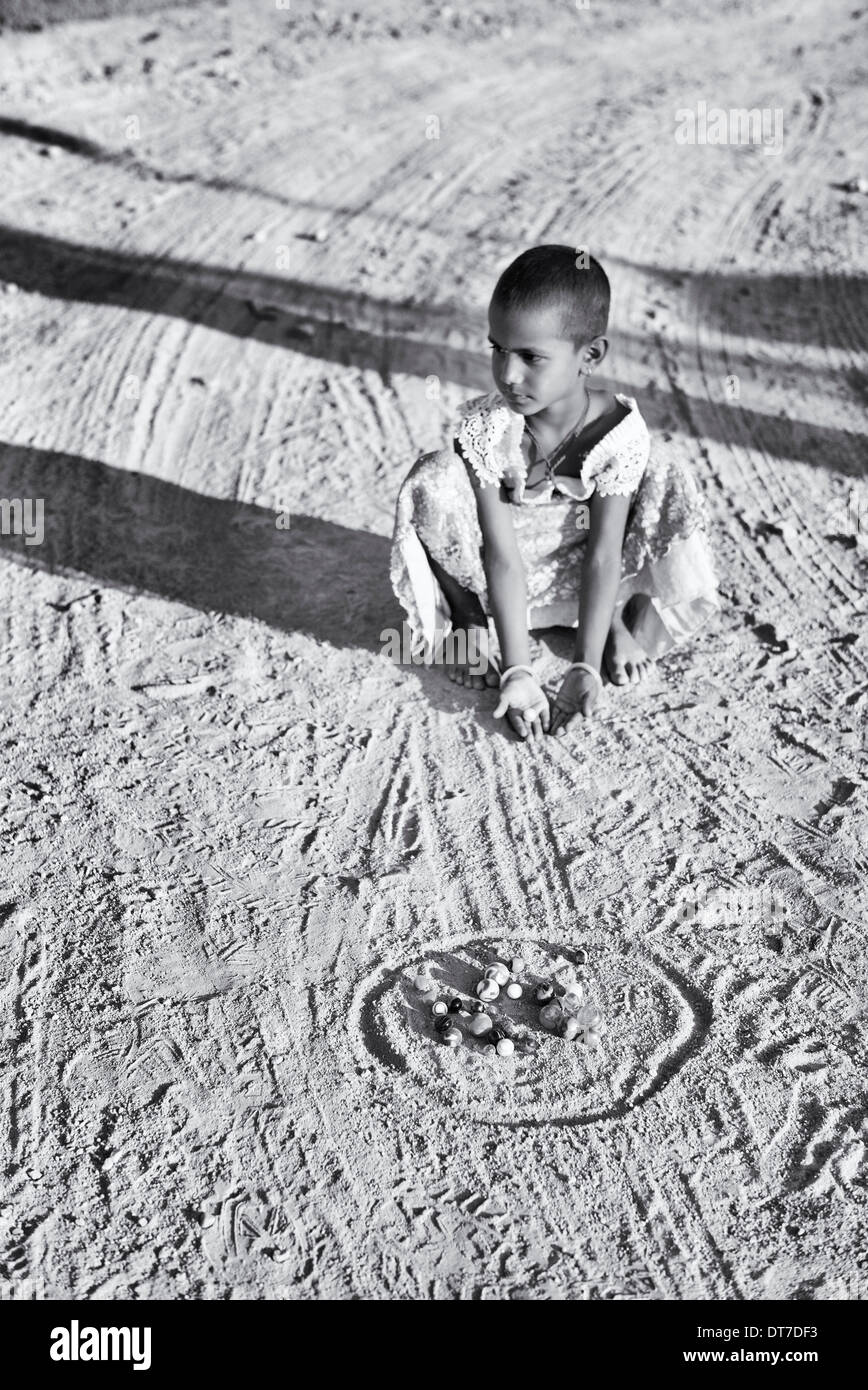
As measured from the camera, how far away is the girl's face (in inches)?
130

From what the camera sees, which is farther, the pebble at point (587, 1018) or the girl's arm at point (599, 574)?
the girl's arm at point (599, 574)

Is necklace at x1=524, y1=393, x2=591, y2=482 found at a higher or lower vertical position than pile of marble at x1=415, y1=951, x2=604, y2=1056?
higher

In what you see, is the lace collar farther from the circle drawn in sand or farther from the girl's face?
the circle drawn in sand

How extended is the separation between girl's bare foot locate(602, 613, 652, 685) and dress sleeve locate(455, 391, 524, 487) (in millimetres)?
674

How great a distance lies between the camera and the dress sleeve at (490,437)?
3543 mm

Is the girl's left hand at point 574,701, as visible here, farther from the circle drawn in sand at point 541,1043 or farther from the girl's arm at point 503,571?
the circle drawn in sand at point 541,1043

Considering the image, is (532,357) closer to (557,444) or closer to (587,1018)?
(557,444)

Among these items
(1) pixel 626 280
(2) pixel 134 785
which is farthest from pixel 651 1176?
(1) pixel 626 280

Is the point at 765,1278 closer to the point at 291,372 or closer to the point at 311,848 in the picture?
the point at 311,848

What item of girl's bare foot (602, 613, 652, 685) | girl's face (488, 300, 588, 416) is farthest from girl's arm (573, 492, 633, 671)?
girl's face (488, 300, 588, 416)

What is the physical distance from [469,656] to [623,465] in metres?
0.75

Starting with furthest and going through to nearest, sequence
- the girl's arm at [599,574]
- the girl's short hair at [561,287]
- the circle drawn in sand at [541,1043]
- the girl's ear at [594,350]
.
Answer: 1. the girl's arm at [599,574]
2. the girl's ear at [594,350]
3. the girl's short hair at [561,287]
4. the circle drawn in sand at [541,1043]

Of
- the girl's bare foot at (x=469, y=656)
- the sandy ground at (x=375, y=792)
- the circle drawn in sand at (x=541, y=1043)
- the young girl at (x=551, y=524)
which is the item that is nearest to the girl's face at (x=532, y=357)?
the young girl at (x=551, y=524)

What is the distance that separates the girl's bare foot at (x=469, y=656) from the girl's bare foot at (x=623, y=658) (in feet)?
1.12
